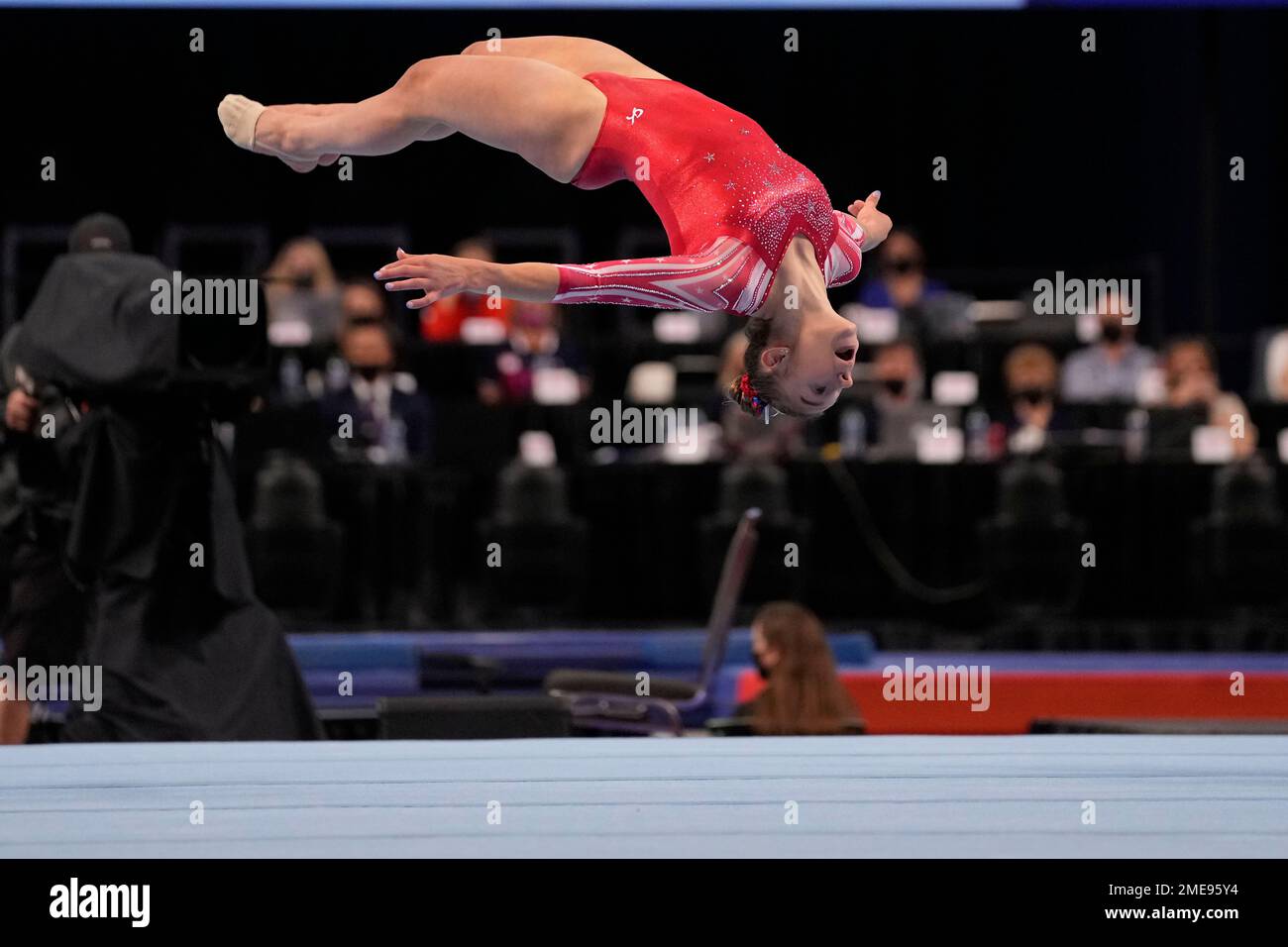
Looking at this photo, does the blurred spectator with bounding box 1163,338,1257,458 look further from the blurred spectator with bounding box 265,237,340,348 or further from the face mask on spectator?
the blurred spectator with bounding box 265,237,340,348

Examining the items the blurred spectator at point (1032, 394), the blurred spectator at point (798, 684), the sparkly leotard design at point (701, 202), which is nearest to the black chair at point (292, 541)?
the blurred spectator at point (798, 684)

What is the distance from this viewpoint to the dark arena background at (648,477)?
3350 mm

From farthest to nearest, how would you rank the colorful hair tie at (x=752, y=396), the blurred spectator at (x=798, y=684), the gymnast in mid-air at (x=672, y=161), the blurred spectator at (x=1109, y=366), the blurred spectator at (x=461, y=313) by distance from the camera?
1. the blurred spectator at (x=1109, y=366)
2. the blurred spectator at (x=461, y=313)
3. the blurred spectator at (x=798, y=684)
4. the colorful hair tie at (x=752, y=396)
5. the gymnast in mid-air at (x=672, y=161)

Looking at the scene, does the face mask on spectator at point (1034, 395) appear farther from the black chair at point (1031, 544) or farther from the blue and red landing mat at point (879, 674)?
the blue and red landing mat at point (879, 674)

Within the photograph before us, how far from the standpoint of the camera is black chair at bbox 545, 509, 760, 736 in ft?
16.8

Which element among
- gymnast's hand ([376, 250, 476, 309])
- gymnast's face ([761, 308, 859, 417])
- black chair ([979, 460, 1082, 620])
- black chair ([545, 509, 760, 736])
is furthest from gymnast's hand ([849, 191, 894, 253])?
black chair ([979, 460, 1082, 620])

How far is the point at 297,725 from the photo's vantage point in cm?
450

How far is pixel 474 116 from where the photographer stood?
3.76m

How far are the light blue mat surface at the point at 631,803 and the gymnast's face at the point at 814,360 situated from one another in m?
0.79

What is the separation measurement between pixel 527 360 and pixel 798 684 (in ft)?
11.5

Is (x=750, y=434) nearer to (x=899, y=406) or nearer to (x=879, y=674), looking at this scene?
(x=899, y=406)

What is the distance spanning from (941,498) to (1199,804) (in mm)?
4753

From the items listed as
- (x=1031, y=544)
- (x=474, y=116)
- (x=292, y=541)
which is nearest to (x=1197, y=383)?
(x=1031, y=544)

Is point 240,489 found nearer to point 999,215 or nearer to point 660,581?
point 660,581
